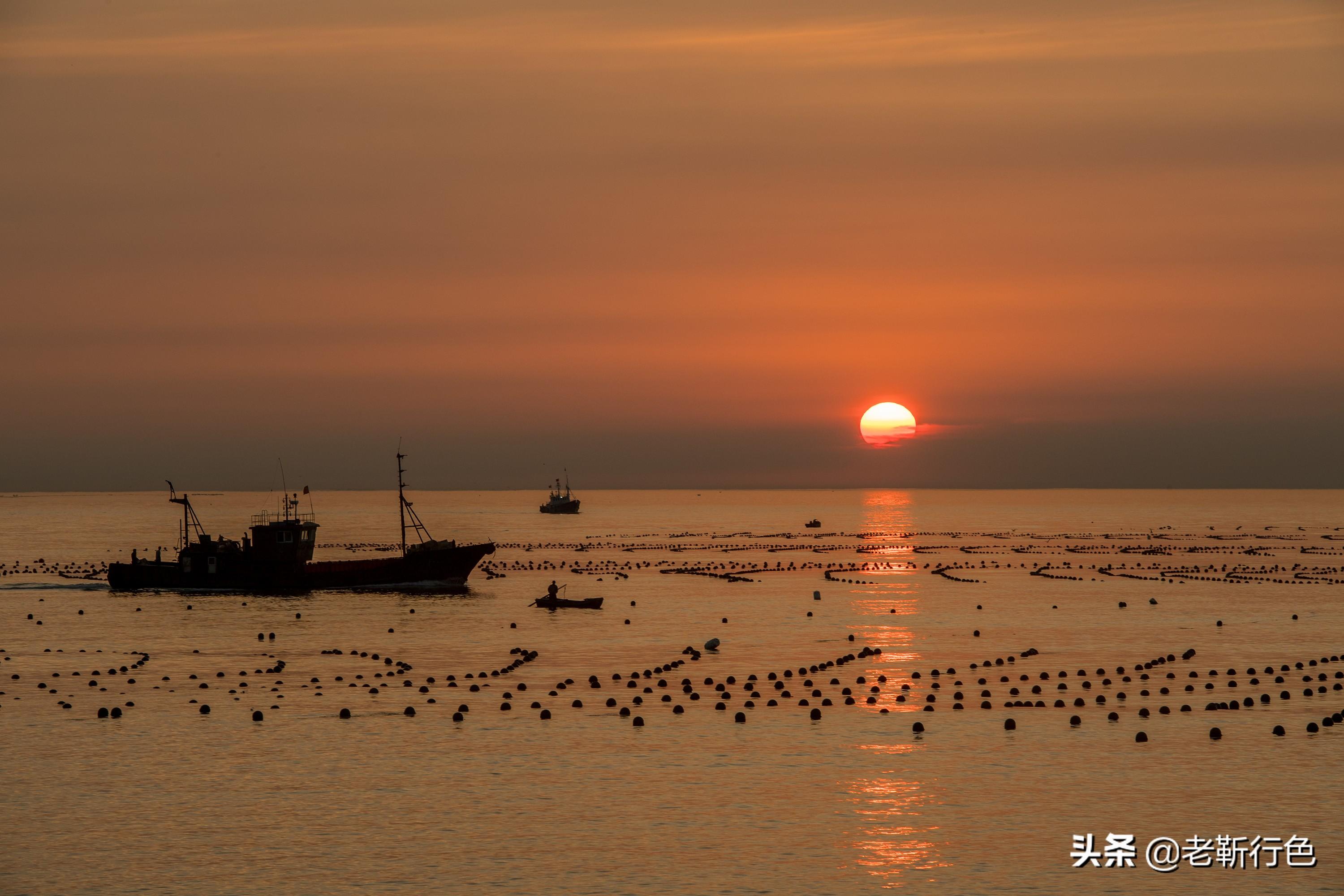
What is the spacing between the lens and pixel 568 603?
297 ft

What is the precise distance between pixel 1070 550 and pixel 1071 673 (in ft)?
406

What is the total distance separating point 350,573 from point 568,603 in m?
27.6

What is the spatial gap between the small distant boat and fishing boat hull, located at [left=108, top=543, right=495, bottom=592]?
1621 centimetres

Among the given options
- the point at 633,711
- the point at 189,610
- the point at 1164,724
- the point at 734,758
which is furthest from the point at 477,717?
the point at 189,610

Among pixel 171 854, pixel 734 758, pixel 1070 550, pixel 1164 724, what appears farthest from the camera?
pixel 1070 550

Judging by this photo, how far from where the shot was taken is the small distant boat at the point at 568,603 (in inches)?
3551

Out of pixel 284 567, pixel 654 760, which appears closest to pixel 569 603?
pixel 284 567

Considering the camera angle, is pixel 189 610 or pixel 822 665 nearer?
pixel 822 665

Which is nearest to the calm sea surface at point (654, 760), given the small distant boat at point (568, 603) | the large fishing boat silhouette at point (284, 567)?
the small distant boat at point (568, 603)

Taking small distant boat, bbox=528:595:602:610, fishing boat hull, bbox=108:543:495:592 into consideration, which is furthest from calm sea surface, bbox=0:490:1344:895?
fishing boat hull, bbox=108:543:495:592

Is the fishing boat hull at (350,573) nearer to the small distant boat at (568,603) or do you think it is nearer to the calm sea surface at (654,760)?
the small distant boat at (568,603)

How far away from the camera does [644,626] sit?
7925cm

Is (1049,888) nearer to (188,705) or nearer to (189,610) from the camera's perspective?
(188,705)

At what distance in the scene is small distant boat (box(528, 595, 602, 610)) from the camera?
Result: 296 feet
